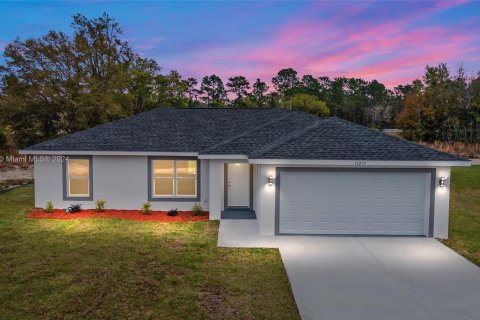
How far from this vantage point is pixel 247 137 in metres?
15.1

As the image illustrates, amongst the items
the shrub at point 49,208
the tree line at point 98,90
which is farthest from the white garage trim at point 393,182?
the tree line at point 98,90

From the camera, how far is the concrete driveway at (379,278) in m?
6.52

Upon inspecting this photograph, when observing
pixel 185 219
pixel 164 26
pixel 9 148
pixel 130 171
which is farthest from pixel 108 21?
pixel 185 219

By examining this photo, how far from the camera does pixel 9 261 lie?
29.8 ft

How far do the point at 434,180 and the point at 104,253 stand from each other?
33.5 ft

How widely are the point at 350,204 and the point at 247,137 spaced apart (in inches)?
212

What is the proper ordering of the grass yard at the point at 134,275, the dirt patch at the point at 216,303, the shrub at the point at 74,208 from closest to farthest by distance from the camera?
1. the dirt patch at the point at 216,303
2. the grass yard at the point at 134,275
3. the shrub at the point at 74,208

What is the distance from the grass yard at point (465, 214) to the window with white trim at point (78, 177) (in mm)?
13681

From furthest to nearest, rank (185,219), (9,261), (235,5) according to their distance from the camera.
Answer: (235,5) < (185,219) < (9,261)

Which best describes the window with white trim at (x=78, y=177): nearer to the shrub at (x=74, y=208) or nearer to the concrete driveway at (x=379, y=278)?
the shrub at (x=74, y=208)

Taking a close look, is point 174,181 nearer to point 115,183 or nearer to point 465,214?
point 115,183

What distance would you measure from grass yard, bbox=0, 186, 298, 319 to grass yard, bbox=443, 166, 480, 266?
5752mm

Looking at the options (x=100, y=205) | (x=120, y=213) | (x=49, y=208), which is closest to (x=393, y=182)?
(x=120, y=213)

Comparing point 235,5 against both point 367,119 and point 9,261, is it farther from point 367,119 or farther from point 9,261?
point 367,119
